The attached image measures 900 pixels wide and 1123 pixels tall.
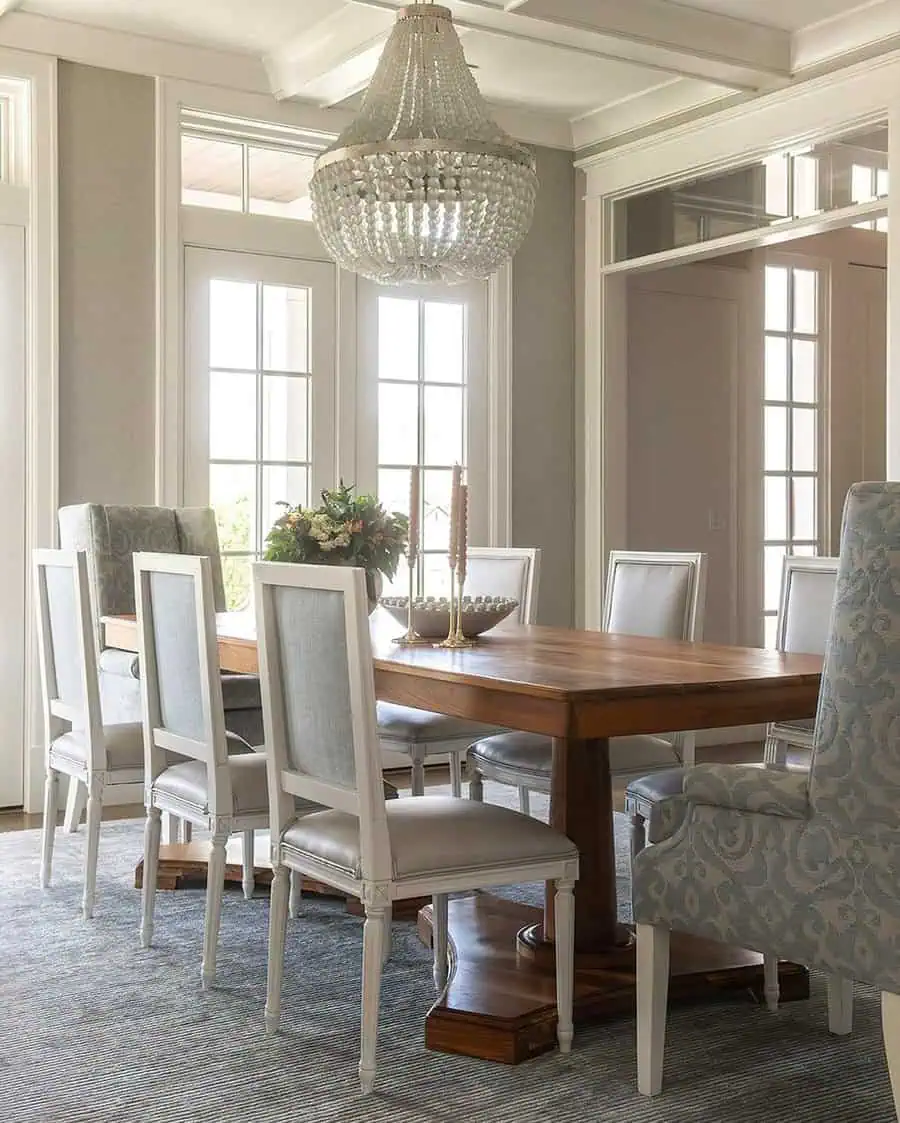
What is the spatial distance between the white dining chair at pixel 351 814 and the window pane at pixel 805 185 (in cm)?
329

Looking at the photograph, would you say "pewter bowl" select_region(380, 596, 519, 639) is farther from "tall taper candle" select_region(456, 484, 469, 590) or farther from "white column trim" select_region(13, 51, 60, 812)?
"white column trim" select_region(13, 51, 60, 812)

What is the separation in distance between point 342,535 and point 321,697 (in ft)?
4.42

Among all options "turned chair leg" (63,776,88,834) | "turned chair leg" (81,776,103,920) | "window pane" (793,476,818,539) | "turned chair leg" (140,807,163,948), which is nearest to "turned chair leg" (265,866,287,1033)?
"turned chair leg" (140,807,163,948)

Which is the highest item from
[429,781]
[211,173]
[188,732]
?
[211,173]

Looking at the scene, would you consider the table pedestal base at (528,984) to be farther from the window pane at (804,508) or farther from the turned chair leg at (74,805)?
the window pane at (804,508)

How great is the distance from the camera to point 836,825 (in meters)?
2.06

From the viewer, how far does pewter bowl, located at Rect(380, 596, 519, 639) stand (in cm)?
332

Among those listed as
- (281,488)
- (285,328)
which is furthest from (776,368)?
(281,488)

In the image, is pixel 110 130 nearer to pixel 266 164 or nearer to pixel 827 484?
pixel 266 164

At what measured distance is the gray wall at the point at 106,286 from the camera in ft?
16.4

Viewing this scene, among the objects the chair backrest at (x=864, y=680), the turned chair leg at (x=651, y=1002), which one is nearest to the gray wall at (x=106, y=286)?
the turned chair leg at (x=651, y=1002)

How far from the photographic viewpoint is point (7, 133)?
16.4ft

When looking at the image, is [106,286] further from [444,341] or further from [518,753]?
[518,753]

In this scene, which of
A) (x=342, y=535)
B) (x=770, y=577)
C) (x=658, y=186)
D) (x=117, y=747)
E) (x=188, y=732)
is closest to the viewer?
(x=188, y=732)
